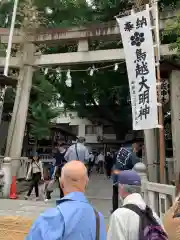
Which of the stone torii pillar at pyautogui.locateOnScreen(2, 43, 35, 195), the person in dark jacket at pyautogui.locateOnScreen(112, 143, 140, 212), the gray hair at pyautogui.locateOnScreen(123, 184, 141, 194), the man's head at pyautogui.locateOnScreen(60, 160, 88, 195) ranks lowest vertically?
the gray hair at pyautogui.locateOnScreen(123, 184, 141, 194)

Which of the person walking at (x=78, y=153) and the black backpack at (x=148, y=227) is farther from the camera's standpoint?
the person walking at (x=78, y=153)

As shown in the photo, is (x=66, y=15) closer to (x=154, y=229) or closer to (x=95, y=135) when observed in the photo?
(x=154, y=229)

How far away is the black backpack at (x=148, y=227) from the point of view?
2.16 m

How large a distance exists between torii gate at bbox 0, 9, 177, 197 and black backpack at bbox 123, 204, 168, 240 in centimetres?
903

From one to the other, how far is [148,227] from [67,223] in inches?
27.1

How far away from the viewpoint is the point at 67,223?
1844mm

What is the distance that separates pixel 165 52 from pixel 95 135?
26.2 metres

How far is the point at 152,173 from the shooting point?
395 inches

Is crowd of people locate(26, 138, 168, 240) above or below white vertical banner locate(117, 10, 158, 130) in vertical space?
below

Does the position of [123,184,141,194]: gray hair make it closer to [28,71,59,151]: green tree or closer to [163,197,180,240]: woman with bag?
[163,197,180,240]: woman with bag

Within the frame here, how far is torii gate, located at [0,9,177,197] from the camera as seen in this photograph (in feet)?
36.0

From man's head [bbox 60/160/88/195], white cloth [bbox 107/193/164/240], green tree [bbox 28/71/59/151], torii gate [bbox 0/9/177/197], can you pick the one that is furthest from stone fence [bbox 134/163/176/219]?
green tree [bbox 28/71/59/151]

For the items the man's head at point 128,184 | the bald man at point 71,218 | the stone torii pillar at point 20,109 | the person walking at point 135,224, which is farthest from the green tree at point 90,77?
the bald man at point 71,218

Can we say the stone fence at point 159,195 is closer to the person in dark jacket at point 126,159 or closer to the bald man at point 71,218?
the person in dark jacket at point 126,159
